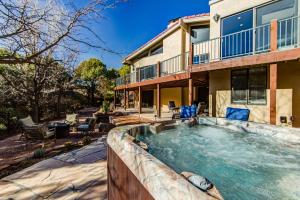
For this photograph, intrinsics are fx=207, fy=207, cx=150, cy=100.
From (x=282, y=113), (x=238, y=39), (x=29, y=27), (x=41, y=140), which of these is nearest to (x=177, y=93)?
(x=238, y=39)

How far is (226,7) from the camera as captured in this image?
927cm

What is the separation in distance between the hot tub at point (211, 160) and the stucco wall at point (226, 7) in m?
4.97

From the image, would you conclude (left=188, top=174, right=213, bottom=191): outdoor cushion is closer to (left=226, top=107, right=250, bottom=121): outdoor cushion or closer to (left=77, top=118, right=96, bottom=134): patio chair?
(left=226, top=107, right=250, bottom=121): outdoor cushion

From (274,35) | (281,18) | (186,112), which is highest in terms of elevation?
(281,18)

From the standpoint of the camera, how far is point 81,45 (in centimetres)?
557

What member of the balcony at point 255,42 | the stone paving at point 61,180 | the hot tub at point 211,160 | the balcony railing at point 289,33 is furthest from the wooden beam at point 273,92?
the stone paving at point 61,180

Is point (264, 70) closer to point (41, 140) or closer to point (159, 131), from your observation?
point (159, 131)

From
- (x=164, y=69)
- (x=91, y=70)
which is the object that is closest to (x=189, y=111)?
(x=164, y=69)

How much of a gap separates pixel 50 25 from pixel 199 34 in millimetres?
9261

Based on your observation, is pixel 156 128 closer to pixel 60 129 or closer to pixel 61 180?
pixel 61 180

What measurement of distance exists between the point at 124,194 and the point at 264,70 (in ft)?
24.6

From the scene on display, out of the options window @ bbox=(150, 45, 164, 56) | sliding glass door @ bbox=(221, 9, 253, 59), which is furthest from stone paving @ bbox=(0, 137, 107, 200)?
window @ bbox=(150, 45, 164, 56)

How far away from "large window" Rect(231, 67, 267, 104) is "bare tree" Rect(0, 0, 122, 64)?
19.3ft

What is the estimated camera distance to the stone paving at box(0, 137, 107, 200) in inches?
144
